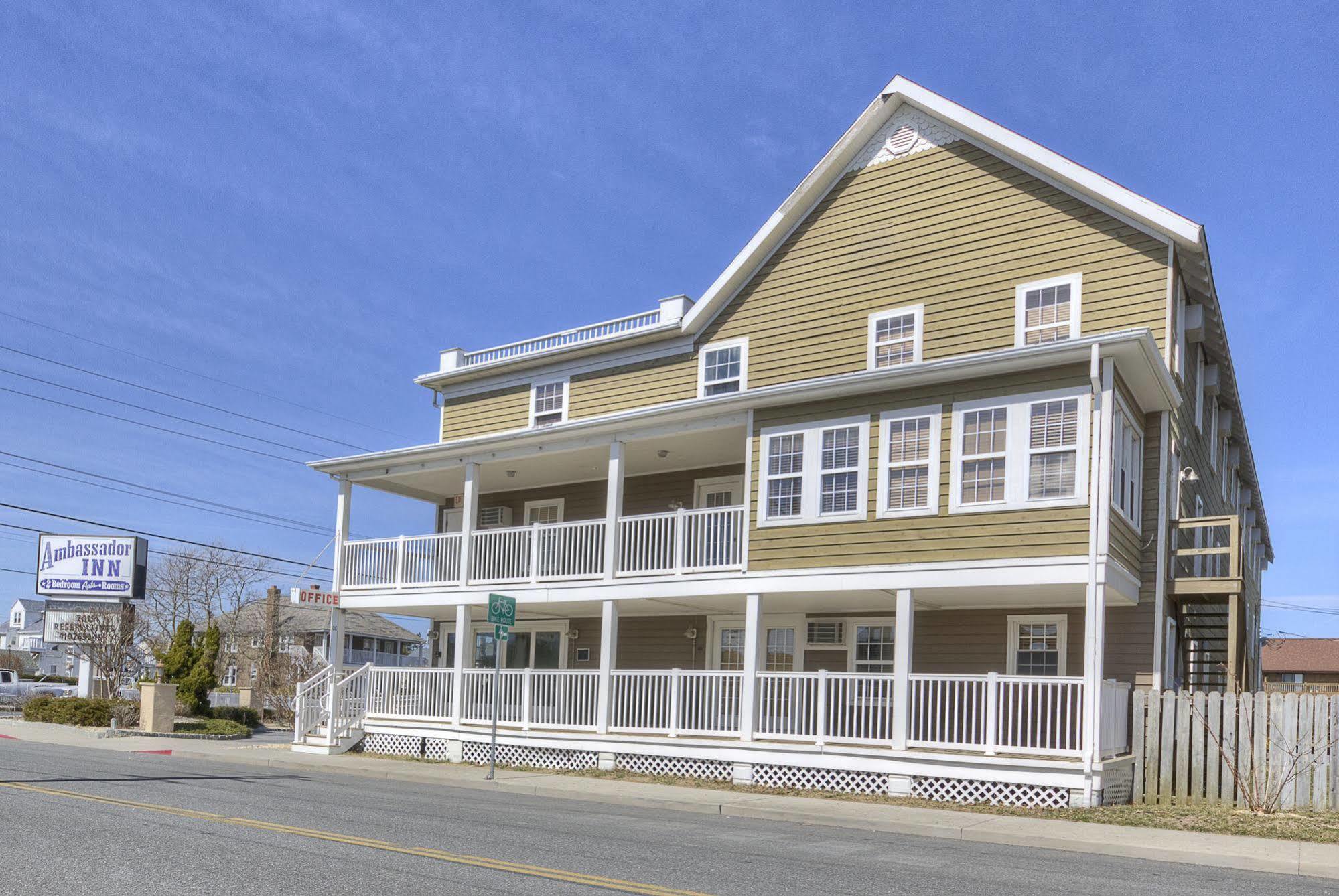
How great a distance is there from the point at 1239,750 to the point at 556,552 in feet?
39.8

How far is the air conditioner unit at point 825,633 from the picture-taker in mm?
21516

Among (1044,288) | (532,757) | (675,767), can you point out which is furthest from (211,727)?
(1044,288)

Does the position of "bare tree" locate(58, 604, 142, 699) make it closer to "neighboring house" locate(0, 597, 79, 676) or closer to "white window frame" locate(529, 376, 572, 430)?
"white window frame" locate(529, 376, 572, 430)

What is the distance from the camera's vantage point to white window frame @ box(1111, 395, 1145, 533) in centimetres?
1653

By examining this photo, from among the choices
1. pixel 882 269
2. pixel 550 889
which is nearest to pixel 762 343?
pixel 882 269

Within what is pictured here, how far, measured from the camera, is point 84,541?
40.3 metres

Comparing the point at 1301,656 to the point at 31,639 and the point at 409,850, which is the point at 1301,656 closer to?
the point at 409,850

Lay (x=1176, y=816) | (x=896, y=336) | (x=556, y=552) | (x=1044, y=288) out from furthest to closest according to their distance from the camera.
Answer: (x=556, y=552) → (x=896, y=336) → (x=1044, y=288) → (x=1176, y=816)

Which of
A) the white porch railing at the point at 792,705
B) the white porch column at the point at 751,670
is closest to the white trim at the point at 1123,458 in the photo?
the white porch railing at the point at 792,705

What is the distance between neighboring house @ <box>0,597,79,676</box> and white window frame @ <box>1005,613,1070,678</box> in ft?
319

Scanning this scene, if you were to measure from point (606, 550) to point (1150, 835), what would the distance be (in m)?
10.9

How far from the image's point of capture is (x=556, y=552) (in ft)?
73.8

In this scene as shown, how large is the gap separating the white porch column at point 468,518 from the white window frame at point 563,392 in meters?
2.68

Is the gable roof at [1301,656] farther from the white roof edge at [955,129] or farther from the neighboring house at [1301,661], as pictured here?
the white roof edge at [955,129]
